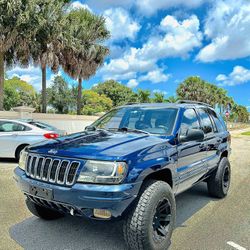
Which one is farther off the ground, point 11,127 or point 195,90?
point 195,90

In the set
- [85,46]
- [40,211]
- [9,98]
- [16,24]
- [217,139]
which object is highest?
[85,46]

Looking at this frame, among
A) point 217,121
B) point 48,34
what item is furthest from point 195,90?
point 217,121

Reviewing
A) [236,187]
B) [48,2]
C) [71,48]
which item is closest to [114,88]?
[71,48]

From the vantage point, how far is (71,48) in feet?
66.5

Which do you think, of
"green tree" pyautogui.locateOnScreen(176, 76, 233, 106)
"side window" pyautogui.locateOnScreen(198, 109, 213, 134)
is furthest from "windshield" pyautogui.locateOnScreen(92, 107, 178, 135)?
"green tree" pyautogui.locateOnScreen(176, 76, 233, 106)

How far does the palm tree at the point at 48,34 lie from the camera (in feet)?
52.2

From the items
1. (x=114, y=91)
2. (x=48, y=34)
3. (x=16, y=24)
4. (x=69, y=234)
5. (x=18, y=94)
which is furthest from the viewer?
(x=114, y=91)

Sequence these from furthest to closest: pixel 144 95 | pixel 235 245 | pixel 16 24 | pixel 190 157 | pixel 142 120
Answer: pixel 144 95
pixel 16 24
pixel 142 120
pixel 190 157
pixel 235 245

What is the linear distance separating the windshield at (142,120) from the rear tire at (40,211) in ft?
4.89

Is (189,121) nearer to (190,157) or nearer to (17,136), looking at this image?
(190,157)

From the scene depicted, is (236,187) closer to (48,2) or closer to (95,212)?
(95,212)

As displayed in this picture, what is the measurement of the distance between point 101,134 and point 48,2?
14267 millimetres

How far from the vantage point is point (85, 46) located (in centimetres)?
2270

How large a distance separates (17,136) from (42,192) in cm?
621
